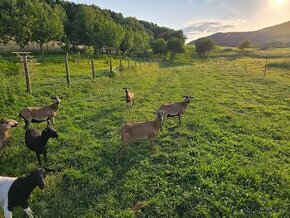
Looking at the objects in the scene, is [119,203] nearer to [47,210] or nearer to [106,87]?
[47,210]

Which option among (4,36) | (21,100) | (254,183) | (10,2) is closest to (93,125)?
(21,100)

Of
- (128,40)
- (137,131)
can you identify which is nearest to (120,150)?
(137,131)

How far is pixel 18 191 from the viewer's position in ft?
23.6

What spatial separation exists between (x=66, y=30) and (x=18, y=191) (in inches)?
3409

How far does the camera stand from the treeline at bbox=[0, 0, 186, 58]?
56500mm

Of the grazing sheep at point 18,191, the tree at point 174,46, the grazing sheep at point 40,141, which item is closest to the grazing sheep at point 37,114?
the grazing sheep at point 40,141

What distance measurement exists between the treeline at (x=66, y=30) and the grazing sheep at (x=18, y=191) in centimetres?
5353

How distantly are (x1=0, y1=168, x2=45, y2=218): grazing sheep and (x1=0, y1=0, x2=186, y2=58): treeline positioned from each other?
53526mm

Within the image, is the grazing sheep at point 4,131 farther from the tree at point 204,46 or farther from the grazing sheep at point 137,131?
the tree at point 204,46

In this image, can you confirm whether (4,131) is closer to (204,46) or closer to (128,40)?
(128,40)

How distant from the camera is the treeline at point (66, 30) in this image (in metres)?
56.5

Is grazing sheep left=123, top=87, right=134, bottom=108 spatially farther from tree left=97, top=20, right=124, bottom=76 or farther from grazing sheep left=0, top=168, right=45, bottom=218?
tree left=97, top=20, right=124, bottom=76

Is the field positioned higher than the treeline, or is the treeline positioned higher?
the treeline

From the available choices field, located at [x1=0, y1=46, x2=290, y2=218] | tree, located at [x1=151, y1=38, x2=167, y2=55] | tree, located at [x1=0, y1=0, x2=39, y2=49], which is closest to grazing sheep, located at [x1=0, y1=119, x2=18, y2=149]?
field, located at [x1=0, y1=46, x2=290, y2=218]
